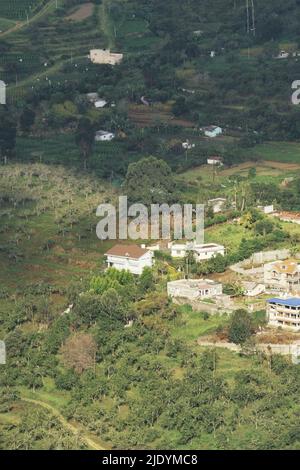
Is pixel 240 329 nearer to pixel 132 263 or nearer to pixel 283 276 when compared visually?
pixel 283 276

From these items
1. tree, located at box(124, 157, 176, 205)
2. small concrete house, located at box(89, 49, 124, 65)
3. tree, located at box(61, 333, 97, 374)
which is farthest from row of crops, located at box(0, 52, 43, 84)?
tree, located at box(61, 333, 97, 374)

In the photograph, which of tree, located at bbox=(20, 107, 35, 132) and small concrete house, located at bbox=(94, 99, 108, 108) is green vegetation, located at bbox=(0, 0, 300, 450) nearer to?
tree, located at bbox=(20, 107, 35, 132)

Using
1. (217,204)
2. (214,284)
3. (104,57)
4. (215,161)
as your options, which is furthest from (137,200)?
(104,57)

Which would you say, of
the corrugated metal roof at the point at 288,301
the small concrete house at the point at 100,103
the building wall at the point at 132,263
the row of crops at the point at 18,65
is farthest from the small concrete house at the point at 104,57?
the corrugated metal roof at the point at 288,301

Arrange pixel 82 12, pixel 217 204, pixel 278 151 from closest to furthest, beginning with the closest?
1. pixel 217 204
2. pixel 278 151
3. pixel 82 12

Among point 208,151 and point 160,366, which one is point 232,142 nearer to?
point 208,151

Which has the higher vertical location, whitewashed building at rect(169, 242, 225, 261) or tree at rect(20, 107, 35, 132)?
whitewashed building at rect(169, 242, 225, 261)

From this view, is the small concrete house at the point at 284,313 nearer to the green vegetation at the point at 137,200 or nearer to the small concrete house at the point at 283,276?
the green vegetation at the point at 137,200
